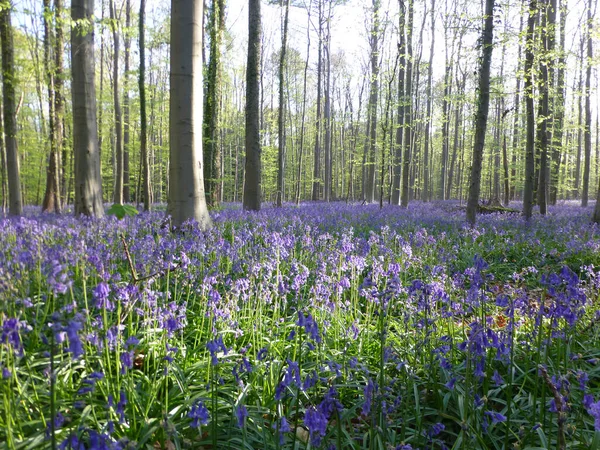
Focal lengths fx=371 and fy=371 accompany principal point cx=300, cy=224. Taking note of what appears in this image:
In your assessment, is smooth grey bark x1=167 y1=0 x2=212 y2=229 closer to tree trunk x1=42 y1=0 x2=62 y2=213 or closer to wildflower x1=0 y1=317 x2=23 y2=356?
wildflower x1=0 y1=317 x2=23 y2=356

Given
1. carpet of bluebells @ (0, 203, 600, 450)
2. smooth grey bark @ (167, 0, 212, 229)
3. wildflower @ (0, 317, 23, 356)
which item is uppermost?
smooth grey bark @ (167, 0, 212, 229)

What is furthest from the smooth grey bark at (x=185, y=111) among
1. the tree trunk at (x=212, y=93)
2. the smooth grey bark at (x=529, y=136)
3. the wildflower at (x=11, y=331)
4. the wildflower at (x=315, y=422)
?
the smooth grey bark at (x=529, y=136)

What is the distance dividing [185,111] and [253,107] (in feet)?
17.7

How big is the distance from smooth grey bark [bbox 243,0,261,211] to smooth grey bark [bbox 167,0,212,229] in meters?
4.93

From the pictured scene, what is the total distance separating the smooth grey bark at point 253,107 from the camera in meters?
11.0

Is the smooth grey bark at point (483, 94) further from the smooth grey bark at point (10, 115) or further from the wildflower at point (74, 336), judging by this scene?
the smooth grey bark at point (10, 115)

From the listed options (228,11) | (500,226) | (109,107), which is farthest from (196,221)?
(109,107)

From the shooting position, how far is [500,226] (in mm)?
9898

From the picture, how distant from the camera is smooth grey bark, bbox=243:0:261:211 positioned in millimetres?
11023

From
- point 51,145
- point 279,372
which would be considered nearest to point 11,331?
point 279,372

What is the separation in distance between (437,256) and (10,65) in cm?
1187

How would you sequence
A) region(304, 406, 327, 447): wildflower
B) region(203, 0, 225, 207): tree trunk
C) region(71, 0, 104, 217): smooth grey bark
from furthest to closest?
region(203, 0, 225, 207): tree trunk, region(71, 0, 104, 217): smooth grey bark, region(304, 406, 327, 447): wildflower

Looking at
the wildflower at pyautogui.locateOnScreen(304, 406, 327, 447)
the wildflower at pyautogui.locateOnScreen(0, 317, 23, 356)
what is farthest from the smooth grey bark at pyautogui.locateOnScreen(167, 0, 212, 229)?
the wildflower at pyautogui.locateOnScreen(304, 406, 327, 447)

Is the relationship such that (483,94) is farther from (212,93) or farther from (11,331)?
(11,331)
